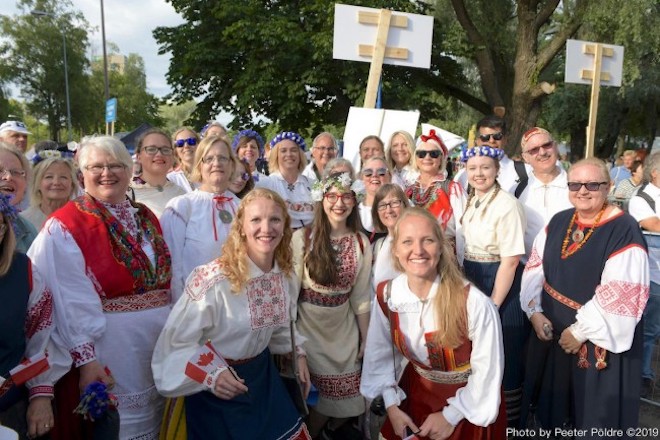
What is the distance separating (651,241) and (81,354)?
14.9ft

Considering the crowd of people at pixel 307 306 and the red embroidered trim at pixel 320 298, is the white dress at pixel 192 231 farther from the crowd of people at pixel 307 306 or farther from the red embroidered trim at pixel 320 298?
the red embroidered trim at pixel 320 298

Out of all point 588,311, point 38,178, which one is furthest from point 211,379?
point 588,311

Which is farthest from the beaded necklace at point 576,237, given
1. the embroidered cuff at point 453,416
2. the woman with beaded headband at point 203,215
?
the woman with beaded headband at point 203,215

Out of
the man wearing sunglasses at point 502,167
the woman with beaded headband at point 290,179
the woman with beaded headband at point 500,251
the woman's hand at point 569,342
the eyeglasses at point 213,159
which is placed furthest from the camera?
the woman with beaded headband at point 290,179

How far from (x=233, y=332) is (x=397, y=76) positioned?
1557 cm

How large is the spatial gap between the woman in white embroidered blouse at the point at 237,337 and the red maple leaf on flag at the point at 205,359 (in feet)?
0.07

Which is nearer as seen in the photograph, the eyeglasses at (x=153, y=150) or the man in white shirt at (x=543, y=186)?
the eyeglasses at (x=153, y=150)

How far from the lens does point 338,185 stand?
366cm

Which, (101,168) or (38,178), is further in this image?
(38,178)

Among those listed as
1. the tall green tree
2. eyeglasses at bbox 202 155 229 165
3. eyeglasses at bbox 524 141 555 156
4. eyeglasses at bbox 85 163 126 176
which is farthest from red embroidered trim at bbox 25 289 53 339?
the tall green tree

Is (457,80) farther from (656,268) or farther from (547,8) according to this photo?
(656,268)

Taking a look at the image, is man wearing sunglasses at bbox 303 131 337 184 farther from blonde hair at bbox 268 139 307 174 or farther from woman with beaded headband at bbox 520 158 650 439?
woman with beaded headband at bbox 520 158 650 439

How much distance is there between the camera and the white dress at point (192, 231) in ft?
10.5

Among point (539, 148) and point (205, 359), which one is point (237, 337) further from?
point (539, 148)
